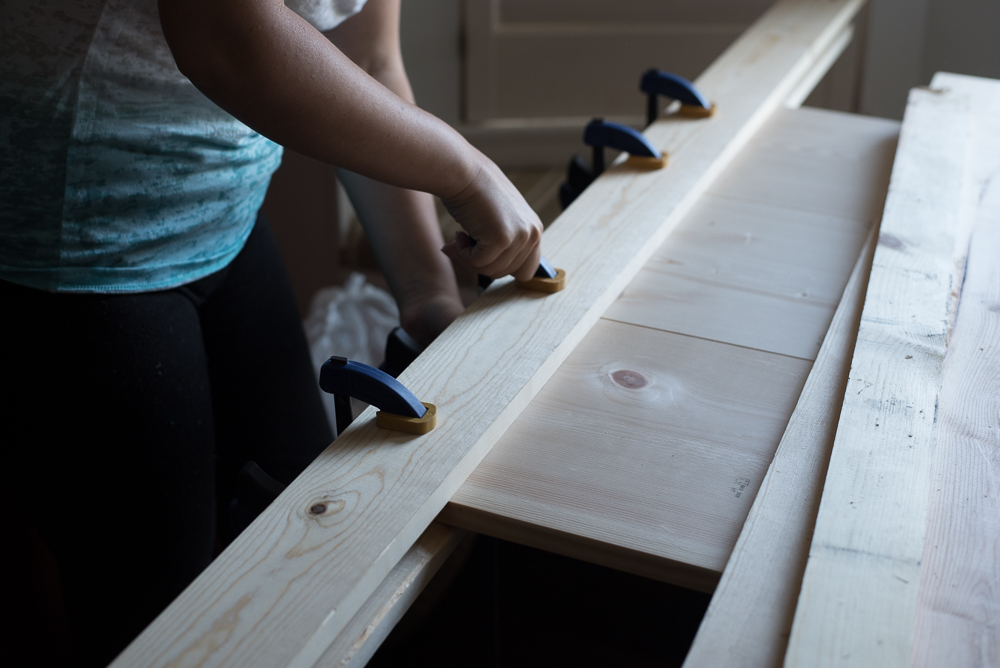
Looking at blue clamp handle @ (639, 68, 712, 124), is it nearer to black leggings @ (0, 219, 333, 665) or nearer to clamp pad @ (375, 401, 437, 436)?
black leggings @ (0, 219, 333, 665)

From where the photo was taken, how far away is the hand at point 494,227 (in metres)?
0.70

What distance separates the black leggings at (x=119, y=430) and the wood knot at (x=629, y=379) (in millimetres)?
396

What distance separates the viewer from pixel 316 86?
0.57 metres

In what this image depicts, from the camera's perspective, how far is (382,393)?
59 cm

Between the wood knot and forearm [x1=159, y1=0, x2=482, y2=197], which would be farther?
the wood knot

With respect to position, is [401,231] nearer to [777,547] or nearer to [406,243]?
[406,243]

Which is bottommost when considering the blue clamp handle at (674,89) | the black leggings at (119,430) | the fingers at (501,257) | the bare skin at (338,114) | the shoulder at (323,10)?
the black leggings at (119,430)

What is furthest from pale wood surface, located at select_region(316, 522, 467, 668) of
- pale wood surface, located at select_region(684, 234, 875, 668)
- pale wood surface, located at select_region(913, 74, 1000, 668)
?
pale wood surface, located at select_region(913, 74, 1000, 668)

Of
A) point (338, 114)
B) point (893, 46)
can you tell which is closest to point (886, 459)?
A: point (338, 114)

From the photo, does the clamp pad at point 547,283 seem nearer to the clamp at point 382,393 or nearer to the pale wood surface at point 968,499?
the clamp at point 382,393

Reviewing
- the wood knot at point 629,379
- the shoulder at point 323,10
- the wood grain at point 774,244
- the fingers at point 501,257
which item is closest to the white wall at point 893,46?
the wood grain at point 774,244

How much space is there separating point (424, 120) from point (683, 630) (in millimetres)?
998

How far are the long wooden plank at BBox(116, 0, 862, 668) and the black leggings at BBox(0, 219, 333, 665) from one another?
263mm

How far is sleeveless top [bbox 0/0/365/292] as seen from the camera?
63 cm
